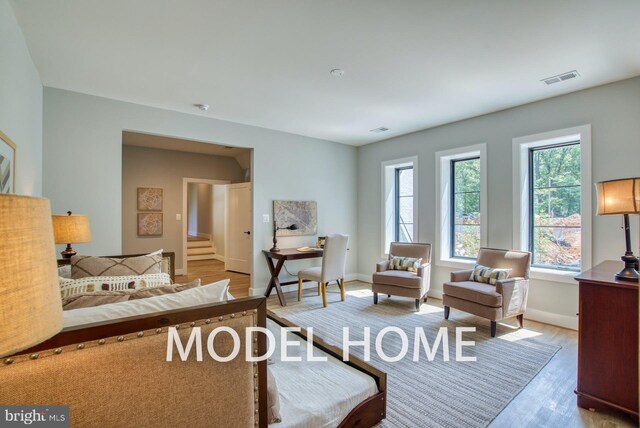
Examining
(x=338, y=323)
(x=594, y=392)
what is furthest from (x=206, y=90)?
(x=594, y=392)

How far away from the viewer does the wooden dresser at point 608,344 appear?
186 centimetres

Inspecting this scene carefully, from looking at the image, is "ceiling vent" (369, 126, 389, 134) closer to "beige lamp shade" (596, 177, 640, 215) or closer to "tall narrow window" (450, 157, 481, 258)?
"tall narrow window" (450, 157, 481, 258)

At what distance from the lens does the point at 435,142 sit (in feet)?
15.5

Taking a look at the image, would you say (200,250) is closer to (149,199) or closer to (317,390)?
(149,199)

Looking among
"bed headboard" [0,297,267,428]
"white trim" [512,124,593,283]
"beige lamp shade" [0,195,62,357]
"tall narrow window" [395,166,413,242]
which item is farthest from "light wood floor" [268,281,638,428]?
"tall narrow window" [395,166,413,242]

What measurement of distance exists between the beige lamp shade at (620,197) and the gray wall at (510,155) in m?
1.29

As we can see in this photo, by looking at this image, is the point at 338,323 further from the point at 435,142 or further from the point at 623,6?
the point at 623,6

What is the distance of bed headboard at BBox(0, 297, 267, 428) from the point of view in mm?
777

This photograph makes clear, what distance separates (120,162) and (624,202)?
4.70 meters

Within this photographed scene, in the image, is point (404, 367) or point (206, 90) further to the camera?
point (206, 90)

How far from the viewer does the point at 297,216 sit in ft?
17.0

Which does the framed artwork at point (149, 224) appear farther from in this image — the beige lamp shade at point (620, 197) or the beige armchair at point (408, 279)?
the beige lamp shade at point (620, 197)

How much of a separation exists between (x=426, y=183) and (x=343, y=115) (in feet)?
5.65

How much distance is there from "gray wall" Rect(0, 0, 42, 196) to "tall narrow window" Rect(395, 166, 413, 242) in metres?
4.87
